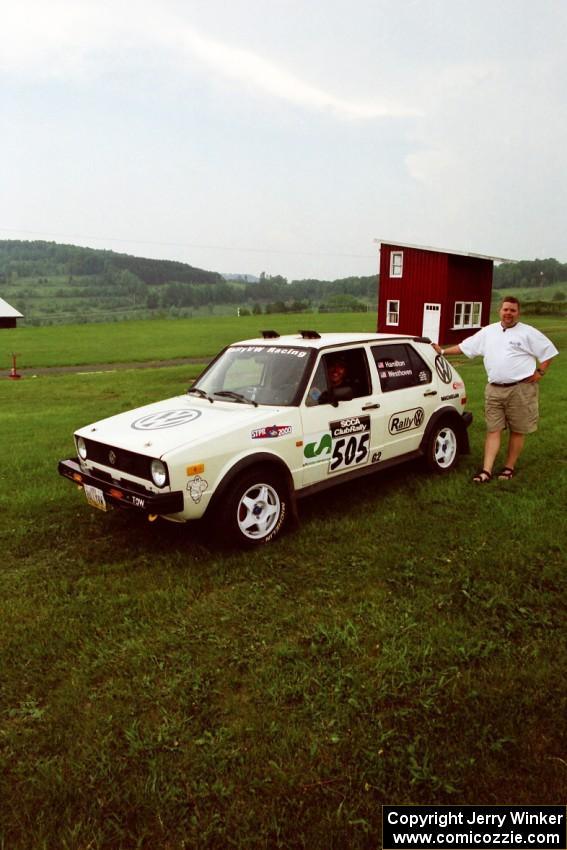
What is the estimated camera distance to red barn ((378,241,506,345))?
91.5ft

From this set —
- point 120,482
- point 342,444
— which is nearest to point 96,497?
point 120,482

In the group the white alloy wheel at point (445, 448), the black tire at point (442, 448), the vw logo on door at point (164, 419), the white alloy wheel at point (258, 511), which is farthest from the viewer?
the white alloy wheel at point (445, 448)

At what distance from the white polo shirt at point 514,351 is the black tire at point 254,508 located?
109 inches

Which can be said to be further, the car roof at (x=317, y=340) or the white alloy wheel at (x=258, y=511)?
the car roof at (x=317, y=340)

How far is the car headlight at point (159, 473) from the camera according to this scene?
14.3 feet

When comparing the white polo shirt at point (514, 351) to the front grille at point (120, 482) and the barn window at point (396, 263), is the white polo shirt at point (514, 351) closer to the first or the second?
the front grille at point (120, 482)

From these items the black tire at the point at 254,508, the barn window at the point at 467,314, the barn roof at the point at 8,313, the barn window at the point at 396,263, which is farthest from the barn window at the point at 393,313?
the barn roof at the point at 8,313

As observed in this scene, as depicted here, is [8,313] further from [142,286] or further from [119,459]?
[142,286]

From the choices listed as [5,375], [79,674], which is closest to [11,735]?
[79,674]

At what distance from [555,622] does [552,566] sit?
776mm

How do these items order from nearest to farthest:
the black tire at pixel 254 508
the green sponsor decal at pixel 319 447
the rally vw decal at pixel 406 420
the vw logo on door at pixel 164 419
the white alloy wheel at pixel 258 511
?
the black tire at pixel 254 508 < the white alloy wheel at pixel 258 511 < the vw logo on door at pixel 164 419 < the green sponsor decal at pixel 319 447 < the rally vw decal at pixel 406 420

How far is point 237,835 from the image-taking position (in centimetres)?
230

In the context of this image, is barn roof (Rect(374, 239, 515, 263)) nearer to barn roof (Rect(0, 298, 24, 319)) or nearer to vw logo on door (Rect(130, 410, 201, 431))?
vw logo on door (Rect(130, 410, 201, 431))

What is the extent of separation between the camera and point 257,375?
5.70m
